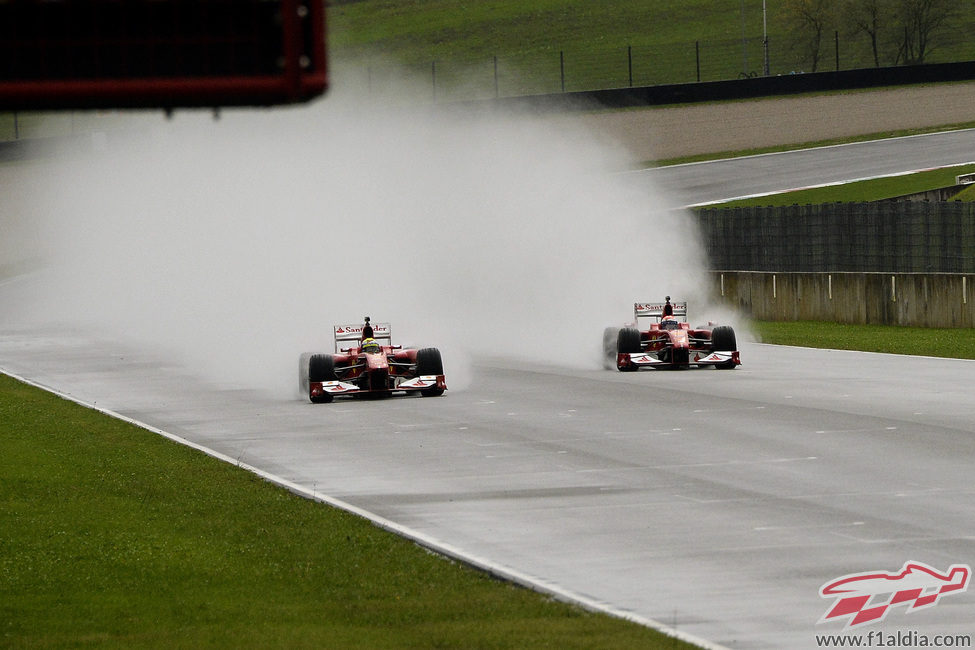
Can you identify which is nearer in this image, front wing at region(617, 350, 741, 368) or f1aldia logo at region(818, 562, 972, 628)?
f1aldia logo at region(818, 562, 972, 628)

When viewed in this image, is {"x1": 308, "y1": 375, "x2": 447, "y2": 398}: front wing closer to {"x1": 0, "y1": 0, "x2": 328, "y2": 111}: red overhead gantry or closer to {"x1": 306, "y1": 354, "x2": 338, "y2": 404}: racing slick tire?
{"x1": 306, "y1": 354, "x2": 338, "y2": 404}: racing slick tire

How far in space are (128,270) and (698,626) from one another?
182 feet

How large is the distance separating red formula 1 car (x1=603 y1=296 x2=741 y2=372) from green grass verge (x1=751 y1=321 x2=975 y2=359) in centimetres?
447

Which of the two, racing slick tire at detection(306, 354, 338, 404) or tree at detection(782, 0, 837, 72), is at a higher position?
tree at detection(782, 0, 837, 72)

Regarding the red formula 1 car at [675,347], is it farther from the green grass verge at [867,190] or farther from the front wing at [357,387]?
the green grass verge at [867,190]

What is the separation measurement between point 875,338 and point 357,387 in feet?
46.8

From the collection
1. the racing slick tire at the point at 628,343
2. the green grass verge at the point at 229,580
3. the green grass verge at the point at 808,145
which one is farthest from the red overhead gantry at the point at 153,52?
the green grass verge at the point at 808,145

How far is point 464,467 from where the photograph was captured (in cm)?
1695

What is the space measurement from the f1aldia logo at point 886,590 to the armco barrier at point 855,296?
983 inches

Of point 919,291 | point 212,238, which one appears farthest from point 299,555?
point 212,238

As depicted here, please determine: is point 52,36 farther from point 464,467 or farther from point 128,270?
point 128,270

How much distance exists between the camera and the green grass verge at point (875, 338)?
102 feet

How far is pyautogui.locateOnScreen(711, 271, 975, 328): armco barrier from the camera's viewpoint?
35281mm

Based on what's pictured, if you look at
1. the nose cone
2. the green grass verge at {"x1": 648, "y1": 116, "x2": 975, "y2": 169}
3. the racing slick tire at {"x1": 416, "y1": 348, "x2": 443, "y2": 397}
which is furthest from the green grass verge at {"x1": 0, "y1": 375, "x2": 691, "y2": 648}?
the green grass verge at {"x1": 648, "y1": 116, "x2": 975, "y2": 169}
